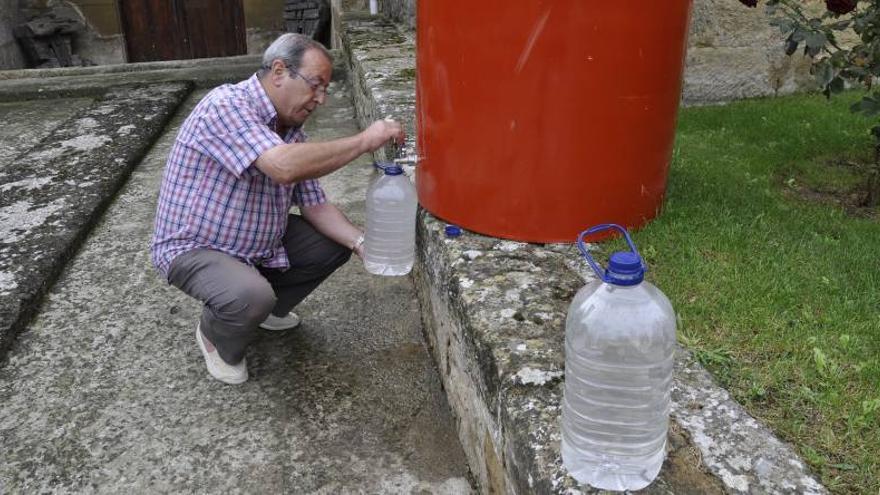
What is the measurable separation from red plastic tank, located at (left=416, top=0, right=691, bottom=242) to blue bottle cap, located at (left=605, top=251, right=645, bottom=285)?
833 mm

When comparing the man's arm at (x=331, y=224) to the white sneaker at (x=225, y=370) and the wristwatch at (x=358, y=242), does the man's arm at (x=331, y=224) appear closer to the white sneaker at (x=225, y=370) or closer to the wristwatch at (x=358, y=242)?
the wristwatch at (x=358, y=242)

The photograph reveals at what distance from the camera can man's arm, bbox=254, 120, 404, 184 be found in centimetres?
229

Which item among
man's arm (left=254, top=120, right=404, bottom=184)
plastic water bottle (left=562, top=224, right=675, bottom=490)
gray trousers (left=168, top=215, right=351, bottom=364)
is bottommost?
gray trousers (left=168, top=215, right=351, bottom=364)

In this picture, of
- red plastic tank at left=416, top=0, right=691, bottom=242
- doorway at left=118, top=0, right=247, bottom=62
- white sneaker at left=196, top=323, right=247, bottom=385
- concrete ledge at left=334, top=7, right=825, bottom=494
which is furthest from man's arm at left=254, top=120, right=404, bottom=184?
doorway at left=118, top=0, right=247, bottom=62

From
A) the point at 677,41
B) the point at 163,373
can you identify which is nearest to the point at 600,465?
the point at 677,41

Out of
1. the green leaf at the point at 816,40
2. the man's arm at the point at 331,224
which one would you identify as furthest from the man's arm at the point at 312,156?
the green leaf at the point at 816,40

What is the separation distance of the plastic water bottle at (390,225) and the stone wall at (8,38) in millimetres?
9861

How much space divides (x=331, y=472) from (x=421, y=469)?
0.84 feet

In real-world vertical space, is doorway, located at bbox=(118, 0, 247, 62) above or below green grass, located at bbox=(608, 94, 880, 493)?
below

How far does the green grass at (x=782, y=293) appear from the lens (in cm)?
159

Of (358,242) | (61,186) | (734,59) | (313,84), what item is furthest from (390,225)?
(734,59)

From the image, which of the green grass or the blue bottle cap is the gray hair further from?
the blue bottle cap

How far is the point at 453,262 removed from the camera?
2248 mm

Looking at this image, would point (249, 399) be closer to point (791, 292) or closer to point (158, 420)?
point (158, 420)
